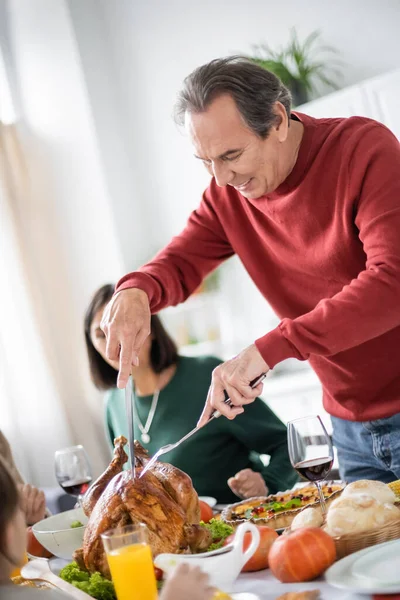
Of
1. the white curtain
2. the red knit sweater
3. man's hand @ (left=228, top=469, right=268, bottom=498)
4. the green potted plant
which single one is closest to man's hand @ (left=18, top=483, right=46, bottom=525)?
man's hand @ (left=228, top=469, right=268, bottom=498)

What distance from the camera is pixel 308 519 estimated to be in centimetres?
116

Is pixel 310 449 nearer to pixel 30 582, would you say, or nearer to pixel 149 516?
pixel 149 516

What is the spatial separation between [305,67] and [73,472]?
2.68 meters

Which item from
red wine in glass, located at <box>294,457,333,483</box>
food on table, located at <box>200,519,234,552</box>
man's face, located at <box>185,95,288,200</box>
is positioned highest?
man's face, located at <box>185,95,288,200</box>

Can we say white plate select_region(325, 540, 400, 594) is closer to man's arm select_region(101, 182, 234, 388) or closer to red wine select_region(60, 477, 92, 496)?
man's arm select_region(101, 182, 234, 388)

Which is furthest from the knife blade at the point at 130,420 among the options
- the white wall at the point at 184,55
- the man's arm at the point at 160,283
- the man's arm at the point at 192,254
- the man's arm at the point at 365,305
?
the white wall at the point at 184,55

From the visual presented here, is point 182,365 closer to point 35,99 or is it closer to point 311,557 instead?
point 311,557

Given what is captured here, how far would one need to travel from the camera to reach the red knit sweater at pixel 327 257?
1321mm

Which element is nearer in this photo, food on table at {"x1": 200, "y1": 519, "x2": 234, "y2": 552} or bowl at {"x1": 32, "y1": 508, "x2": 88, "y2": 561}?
food on table at {"x1": 200, "y1": 519, "x2": 234, "y2": 552}

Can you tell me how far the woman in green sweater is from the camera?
219 centimetres

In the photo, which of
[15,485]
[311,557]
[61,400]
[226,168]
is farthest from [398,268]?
[61,400]

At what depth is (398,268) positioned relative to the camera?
1.32 meters

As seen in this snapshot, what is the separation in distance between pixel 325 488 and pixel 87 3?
399cm

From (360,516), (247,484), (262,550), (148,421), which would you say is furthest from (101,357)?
(360,516)
